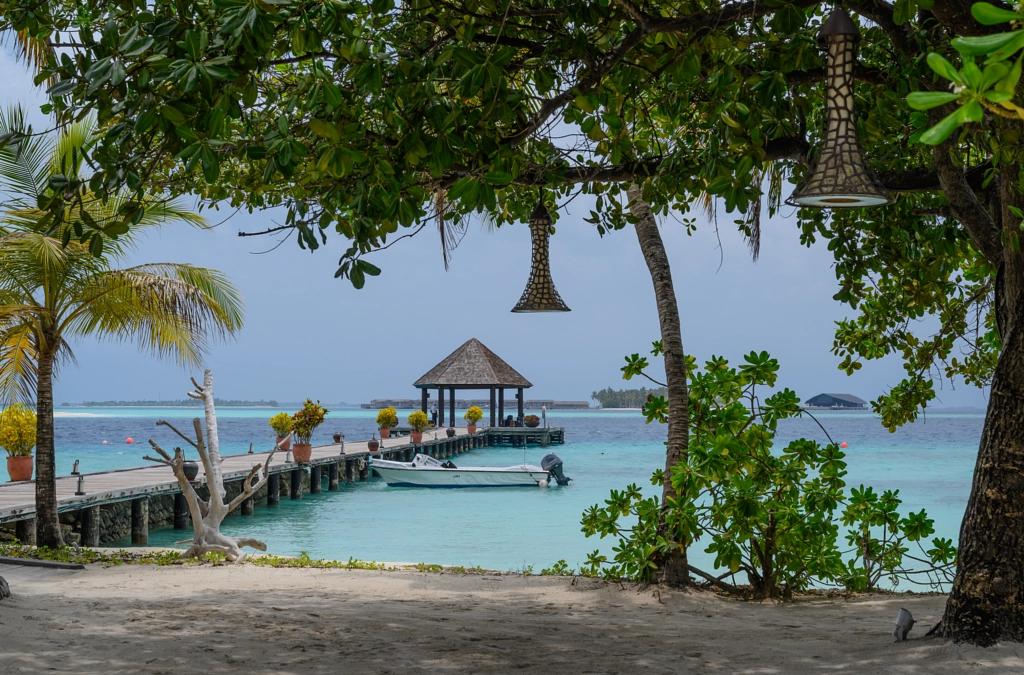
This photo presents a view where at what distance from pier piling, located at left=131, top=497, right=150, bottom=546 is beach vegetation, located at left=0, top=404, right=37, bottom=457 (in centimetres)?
240

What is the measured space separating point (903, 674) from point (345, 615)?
3.53 meters

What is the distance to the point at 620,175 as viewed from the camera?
5.18 m

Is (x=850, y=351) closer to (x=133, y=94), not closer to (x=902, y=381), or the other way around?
(x=902, y=381)

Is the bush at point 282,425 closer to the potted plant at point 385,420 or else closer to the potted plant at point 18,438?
the potted plant at point 18,438

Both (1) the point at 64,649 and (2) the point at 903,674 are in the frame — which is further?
(1) the point at 64,649

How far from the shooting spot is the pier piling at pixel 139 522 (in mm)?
16609

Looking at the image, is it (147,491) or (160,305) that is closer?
(160,305)

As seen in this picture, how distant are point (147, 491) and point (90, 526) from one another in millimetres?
1362

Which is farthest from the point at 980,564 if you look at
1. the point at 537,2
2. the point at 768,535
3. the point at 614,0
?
the point at 537,2

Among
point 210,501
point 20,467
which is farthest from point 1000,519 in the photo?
point 20,467

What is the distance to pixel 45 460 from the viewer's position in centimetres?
957

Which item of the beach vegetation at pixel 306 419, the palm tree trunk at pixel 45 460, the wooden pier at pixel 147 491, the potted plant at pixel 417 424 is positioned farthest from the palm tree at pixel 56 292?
the potted plant at pixel 417 424

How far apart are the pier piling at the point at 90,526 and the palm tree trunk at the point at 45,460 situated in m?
5.18

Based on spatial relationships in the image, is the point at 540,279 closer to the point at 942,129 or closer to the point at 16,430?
the point at 942,129
